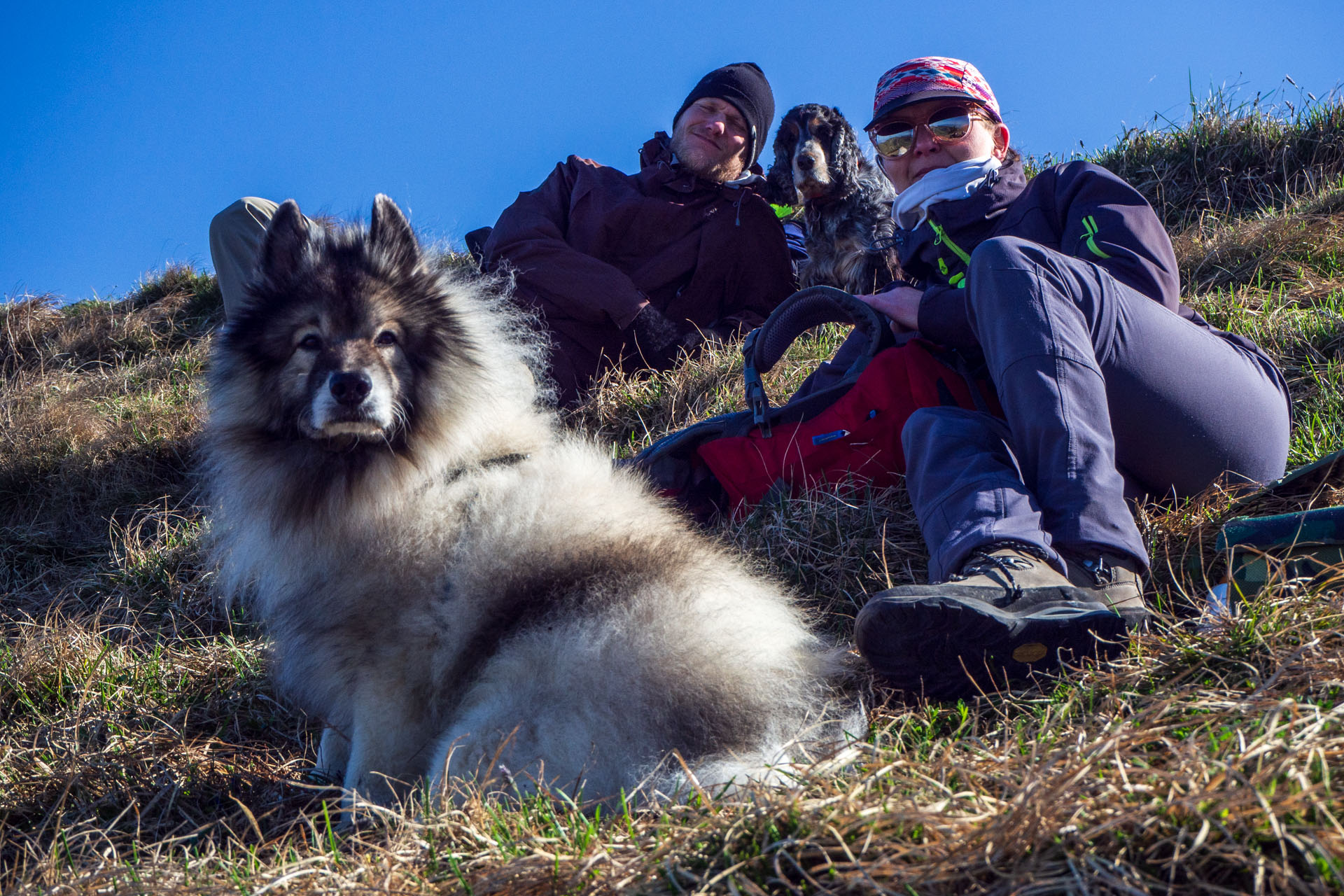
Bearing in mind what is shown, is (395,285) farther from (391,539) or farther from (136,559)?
(136,559)

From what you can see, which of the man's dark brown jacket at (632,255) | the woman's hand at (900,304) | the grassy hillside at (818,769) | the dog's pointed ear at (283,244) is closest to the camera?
the grassy hillside at (818,769)

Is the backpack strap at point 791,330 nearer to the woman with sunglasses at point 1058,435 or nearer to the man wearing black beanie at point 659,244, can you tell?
the woman with sunglasses at point 1058,435

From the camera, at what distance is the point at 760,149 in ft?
20.3

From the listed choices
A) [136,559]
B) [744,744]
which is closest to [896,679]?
[744,744]

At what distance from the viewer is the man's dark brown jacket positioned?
5.36m

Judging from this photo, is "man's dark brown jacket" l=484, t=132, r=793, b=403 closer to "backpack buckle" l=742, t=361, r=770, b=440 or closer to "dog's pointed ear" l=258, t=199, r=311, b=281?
"backpack buckle" l=742, t=361, r=770, b=440

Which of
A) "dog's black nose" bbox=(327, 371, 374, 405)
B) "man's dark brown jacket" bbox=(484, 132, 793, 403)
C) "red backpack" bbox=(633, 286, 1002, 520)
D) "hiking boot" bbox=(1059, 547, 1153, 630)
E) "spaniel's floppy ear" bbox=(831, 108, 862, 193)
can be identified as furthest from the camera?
"spaniel's floppy ear" bbox=(831, 108, 862, 193)

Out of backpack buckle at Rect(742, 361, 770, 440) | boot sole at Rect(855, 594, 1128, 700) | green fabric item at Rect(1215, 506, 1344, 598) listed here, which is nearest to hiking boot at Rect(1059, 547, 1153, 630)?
boot sole at Rect(855, 594, 1128, 700)

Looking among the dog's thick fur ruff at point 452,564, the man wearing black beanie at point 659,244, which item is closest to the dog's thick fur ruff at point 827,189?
the man wearing black beanie at point 659,244

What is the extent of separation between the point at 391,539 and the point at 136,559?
2.80m

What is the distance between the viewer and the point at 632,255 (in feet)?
19.0

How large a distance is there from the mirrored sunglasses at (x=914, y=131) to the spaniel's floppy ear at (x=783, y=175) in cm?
311

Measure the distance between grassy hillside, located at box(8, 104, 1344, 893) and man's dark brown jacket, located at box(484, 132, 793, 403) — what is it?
1.27 feet

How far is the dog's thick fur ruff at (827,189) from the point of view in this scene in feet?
21.4
